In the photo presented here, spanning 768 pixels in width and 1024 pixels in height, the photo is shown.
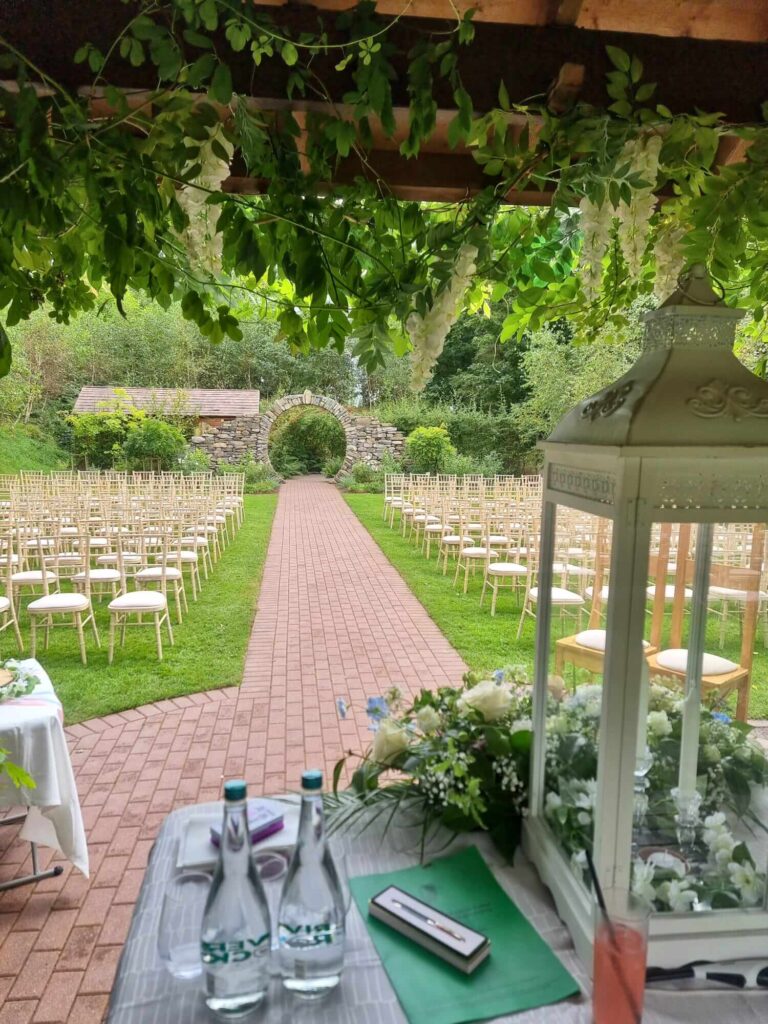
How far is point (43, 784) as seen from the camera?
111 inches

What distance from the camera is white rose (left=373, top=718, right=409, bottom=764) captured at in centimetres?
173

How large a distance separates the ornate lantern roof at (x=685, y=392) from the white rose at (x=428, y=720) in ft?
2.68

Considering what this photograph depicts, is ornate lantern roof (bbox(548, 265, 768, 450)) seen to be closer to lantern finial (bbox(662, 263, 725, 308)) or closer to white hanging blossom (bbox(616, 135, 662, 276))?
lantern finial (bbox(662, 263, 725, 308))

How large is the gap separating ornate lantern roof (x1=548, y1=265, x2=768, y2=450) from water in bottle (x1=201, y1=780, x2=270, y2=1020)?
34.8 inches

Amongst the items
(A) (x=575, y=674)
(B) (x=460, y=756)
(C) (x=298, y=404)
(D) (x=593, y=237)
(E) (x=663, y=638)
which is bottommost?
(B) (x=460, y=756)

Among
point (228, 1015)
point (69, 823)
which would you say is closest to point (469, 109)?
point (228, 1015)

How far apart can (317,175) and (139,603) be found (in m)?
5.33

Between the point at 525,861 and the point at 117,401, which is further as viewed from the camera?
the point at 117,401

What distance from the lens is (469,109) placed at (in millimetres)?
1247

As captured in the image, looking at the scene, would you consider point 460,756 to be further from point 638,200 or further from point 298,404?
point 298,404

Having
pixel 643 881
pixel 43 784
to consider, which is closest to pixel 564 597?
pixel 643 881

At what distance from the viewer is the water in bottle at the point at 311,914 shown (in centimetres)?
114

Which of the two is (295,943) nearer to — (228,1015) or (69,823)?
(228,1015)

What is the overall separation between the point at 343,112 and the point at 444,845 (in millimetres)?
1677
